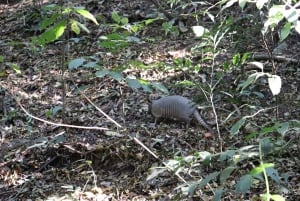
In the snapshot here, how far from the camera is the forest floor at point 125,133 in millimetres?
3152

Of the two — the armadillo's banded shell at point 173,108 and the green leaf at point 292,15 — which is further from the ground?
the green leaf at point 292,15

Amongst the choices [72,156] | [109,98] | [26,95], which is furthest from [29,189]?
[26,95]

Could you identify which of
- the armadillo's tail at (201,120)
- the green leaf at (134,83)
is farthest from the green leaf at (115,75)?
the armadillo's tail at (201,120)

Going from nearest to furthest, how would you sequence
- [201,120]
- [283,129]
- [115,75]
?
[283,129]
[115,75]
[201,120]

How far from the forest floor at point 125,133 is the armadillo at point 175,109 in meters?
0.09

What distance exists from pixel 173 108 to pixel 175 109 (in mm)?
36

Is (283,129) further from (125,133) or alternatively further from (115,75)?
(125,133)

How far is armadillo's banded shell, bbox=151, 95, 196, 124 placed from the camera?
409cm

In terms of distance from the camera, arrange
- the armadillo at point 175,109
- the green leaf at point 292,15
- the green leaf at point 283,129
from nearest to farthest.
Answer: the green leaf at point 292,15
the green leaf at point 283,129
the armadillo at point 175,109

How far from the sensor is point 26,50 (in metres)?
6.56

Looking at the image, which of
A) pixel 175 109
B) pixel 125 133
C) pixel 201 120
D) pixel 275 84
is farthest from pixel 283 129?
pixel 175 109

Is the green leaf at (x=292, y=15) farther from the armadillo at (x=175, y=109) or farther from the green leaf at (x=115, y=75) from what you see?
the armadillo at (x=175, y=109)

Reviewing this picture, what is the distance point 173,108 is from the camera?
4.19m

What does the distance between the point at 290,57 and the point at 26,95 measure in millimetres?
2740
